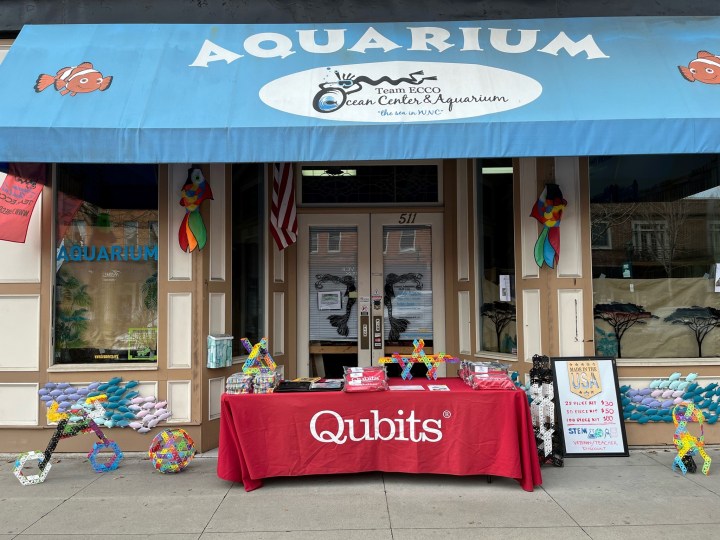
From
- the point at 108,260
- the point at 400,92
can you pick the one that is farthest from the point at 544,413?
the point at 108,260

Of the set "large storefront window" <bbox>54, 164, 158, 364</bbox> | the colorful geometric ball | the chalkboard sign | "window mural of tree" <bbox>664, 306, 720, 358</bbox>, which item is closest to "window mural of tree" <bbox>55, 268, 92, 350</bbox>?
"large storefront window" <bbox>54, 164, 158, 364</bbox>

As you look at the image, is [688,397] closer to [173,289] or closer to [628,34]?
[628,34]

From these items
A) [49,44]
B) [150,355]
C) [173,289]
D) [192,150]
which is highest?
[49,44]

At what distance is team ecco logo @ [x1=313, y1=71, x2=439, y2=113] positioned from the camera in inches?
186

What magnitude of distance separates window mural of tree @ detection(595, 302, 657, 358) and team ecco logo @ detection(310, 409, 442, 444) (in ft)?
7.73

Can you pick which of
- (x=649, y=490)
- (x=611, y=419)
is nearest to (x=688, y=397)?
(x=611, y=419)

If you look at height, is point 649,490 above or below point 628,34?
below

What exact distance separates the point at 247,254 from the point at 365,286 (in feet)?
5.13

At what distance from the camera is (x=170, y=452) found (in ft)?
15.8

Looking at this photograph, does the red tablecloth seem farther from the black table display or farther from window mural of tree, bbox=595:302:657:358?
window mural of tree, bbox=595:302:657:358

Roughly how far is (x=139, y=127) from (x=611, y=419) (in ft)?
16.8

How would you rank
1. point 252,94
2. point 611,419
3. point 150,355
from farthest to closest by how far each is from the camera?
point 150,355 → point 611,419 → point 252,94

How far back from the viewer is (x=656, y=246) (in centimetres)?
571

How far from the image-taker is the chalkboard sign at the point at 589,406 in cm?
518
